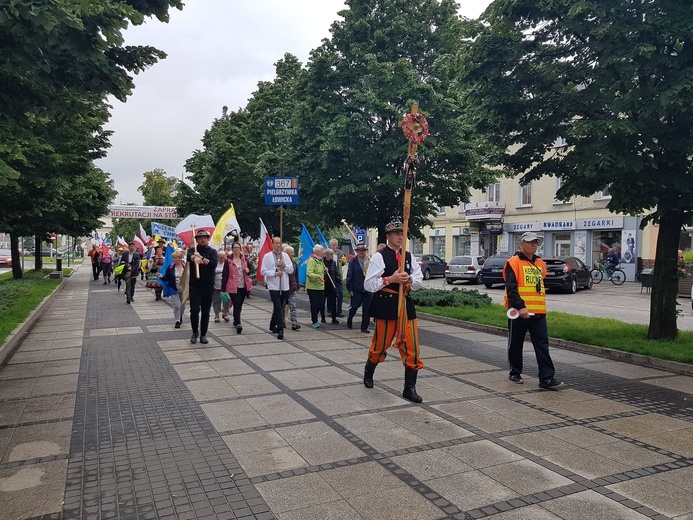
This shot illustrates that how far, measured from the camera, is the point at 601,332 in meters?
11.2

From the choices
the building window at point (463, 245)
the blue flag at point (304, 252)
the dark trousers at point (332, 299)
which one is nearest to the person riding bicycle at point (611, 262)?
the building window at point (463, 245)

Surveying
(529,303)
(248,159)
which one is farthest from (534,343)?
(248,159)

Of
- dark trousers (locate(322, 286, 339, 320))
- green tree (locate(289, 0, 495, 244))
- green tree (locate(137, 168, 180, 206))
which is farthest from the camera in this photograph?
green tree (locate(137, 168, 180, 206))

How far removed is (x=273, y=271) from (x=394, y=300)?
502 cm

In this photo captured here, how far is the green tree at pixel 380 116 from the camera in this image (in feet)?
57.4

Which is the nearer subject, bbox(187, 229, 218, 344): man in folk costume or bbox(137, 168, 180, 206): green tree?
bbox(187, 229, 218, 344): man in folk costume

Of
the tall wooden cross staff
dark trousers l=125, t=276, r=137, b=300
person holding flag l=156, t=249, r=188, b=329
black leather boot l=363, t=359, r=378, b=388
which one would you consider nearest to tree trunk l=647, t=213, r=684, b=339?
the tall wooden cross staff

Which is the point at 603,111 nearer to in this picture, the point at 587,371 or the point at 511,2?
the point at 511,2

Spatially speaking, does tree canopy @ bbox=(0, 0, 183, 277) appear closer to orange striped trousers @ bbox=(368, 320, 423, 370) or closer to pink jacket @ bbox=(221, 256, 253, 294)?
orange striped trousers @ bbox=(368, 320, 423, 370)

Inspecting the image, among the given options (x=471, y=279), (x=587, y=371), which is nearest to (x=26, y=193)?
(x=587, y=371)

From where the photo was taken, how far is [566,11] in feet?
30.1

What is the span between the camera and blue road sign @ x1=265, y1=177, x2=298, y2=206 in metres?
18.9

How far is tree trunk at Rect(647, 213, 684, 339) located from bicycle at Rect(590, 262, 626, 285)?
19775 mm

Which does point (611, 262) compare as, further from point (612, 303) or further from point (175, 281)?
point (175, 281)
